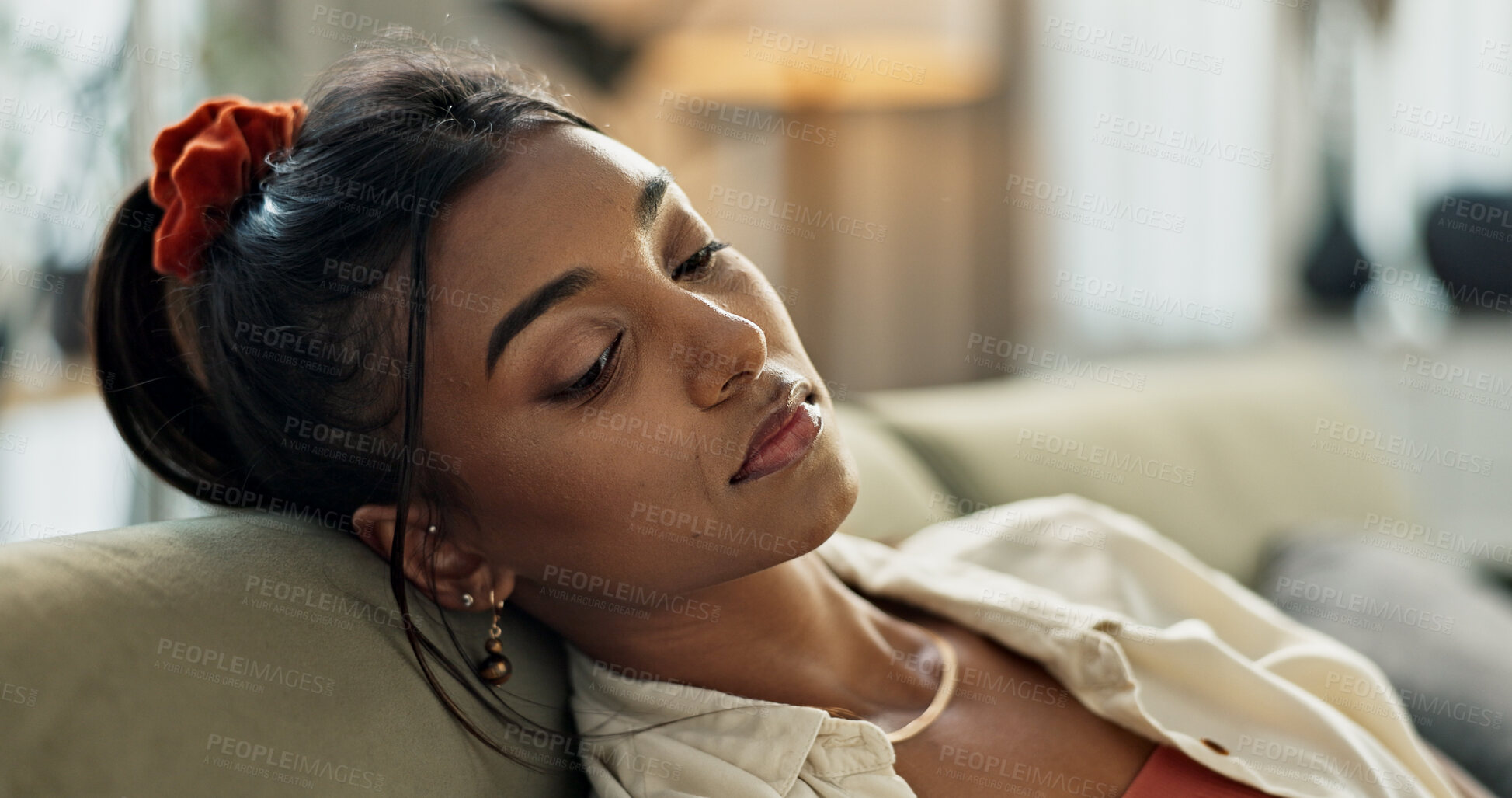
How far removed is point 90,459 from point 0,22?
765 mm

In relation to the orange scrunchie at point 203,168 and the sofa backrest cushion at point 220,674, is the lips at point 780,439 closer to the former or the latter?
the sofa backrest cushion at point 220,674

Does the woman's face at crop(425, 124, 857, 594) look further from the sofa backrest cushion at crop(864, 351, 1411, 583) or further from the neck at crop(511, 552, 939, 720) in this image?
the sofa backrest cushion at crop(864, 351, 1411, 583)

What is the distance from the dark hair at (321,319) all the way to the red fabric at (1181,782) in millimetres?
544

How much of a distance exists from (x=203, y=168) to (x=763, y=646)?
0.62 metres

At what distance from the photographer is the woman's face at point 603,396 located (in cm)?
81

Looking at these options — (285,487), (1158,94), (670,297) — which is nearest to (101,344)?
(285,487)

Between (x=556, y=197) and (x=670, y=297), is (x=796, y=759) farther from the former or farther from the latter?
(x=556, y=197)

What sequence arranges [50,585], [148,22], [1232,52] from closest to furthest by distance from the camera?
[50,585] < [148,22] < [1232,52]

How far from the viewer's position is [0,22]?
1713mm

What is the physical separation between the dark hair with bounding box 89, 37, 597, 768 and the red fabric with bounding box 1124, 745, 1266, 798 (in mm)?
544

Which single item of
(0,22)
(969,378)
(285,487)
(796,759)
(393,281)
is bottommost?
(969,378)

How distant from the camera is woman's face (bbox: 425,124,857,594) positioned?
32.0 inches

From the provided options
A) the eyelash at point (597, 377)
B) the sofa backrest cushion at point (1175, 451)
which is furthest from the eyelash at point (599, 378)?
the sofa backrest cushion at point (1175, 451)

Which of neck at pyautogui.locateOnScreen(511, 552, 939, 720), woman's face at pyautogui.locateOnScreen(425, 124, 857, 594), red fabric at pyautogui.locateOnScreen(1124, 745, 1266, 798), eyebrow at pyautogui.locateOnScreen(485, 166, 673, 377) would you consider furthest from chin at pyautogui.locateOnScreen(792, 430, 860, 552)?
red fabric at pyautogui.locateOnScreen(1124, 745, 1266, 798)
